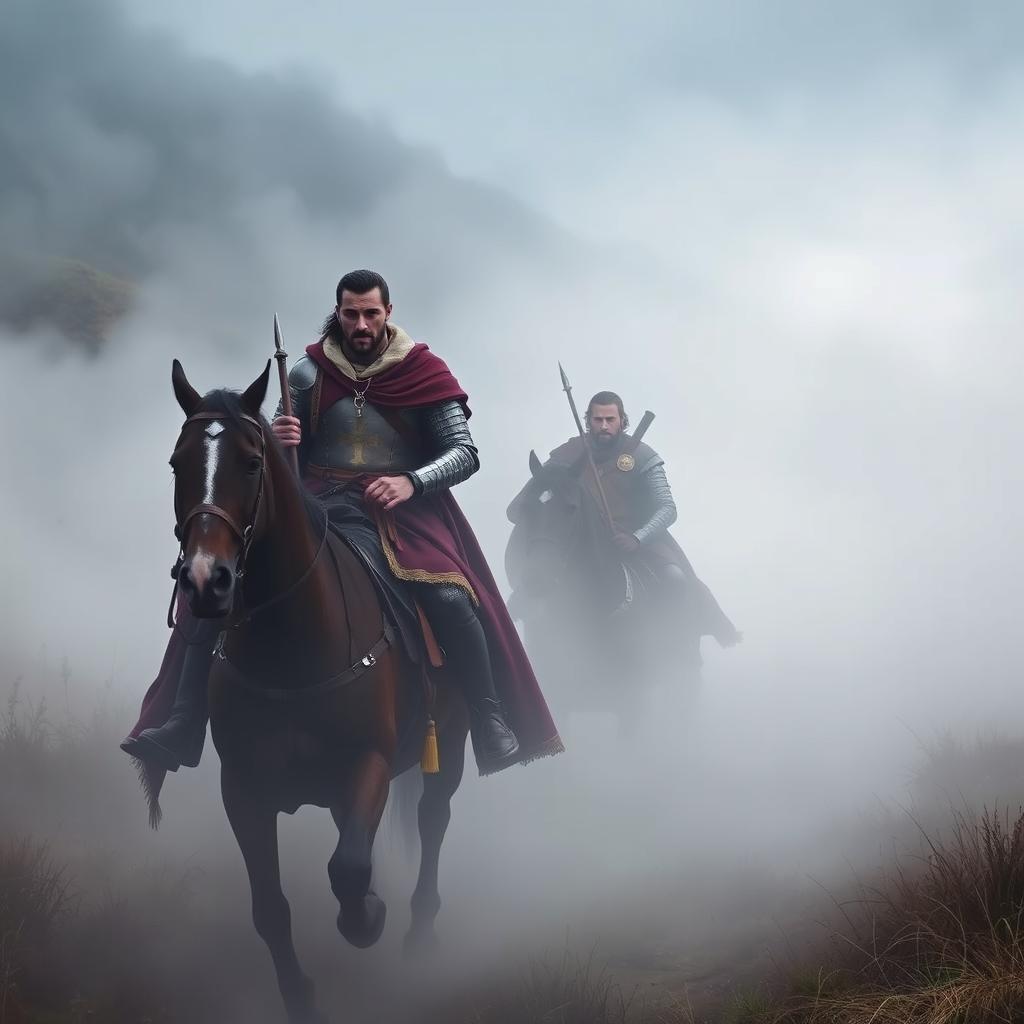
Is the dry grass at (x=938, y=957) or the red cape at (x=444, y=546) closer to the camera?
the dry grass at (x=938, y=957)

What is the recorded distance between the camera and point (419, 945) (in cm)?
Result: 637

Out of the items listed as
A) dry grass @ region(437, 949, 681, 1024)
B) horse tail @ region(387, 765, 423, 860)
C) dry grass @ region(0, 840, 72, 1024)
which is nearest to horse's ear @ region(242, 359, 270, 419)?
dry grass @ region(0, 840, 72, 1024)

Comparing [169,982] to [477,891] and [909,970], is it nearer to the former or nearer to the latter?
[477,891]

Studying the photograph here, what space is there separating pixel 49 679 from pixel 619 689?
5.66m

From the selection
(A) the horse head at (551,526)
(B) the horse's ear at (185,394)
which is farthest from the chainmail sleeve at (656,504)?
(B) the horse's ear at (185,394)

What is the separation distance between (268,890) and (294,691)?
889mm

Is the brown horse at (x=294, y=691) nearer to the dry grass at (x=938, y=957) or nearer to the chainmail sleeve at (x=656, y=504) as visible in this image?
the dry grass at (x=938, y=957)

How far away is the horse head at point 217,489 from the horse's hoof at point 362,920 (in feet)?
4.86

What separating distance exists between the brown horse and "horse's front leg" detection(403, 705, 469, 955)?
0.77m

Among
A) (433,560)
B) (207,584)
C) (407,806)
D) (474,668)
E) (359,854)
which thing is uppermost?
(207,584)

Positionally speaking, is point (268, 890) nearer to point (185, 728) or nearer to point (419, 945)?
point (185, 728)

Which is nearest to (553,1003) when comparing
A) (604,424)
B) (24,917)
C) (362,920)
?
(362,920)

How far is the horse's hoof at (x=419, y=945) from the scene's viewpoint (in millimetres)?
6344

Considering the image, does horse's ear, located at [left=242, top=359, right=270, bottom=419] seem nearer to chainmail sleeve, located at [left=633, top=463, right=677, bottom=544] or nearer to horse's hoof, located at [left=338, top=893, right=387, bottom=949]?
horse's hoof, located at [left=338, top=893, right=387, bottom=949]
